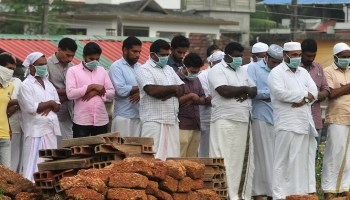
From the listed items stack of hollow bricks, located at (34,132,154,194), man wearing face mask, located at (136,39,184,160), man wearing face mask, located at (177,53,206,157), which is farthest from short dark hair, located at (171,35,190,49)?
stack of hollow bricks, located at (34,132,154,194)

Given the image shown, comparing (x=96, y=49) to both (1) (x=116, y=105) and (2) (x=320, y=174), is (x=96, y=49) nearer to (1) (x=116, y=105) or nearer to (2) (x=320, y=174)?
(1) (x=116, y=105)

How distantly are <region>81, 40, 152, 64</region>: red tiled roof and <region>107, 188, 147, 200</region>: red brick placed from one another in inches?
756

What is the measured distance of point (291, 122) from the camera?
51.5 ft

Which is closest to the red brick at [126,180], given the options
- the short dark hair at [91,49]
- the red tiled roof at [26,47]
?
the short dark hair at [91,49]

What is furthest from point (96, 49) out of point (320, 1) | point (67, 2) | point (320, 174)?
point (320, 1)

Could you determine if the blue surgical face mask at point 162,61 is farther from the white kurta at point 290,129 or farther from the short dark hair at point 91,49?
the white kurta at point 290,129

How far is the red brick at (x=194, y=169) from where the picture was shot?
1371cm

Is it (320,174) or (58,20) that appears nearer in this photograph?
(320,174)

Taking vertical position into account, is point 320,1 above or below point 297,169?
above

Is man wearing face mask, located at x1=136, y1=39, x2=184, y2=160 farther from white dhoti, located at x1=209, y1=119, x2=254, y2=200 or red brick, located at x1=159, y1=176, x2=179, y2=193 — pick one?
red brick, located at x1=159, y1=176, x2=179, y2=193

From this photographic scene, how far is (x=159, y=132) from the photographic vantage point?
51.9ft

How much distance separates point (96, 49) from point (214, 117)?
71.9 inches

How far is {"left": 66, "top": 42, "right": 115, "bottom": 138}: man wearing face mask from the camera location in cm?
1598

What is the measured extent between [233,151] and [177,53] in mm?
1696
